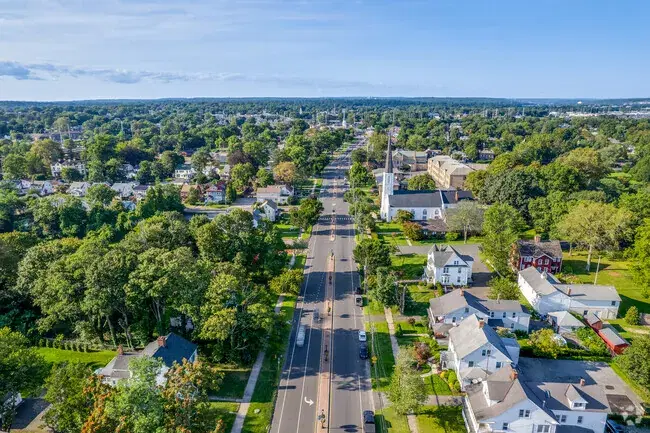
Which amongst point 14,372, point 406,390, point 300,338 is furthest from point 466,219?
point 14,372

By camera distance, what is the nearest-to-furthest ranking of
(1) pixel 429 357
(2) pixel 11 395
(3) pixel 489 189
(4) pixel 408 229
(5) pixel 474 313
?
(2) pixel 11 395
(1) pixel 429 357
(5) pixel 474 313
(4) pixel 408 229
(3) pixel 489 189

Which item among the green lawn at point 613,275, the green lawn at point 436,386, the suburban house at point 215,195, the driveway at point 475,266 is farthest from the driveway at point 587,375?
the suburban house at point 215,195

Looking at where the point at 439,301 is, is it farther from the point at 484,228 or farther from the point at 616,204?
the point at 616,204

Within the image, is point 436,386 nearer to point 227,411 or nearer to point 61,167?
point 227,411

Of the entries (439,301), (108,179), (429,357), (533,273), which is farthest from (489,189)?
(108,179)

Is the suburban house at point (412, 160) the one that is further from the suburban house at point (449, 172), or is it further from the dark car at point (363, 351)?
the dark car at point (363, 351)

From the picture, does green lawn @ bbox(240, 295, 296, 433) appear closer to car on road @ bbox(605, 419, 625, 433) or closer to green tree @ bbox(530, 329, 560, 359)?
green tree @ bbox(530, 329, 560, 359)
